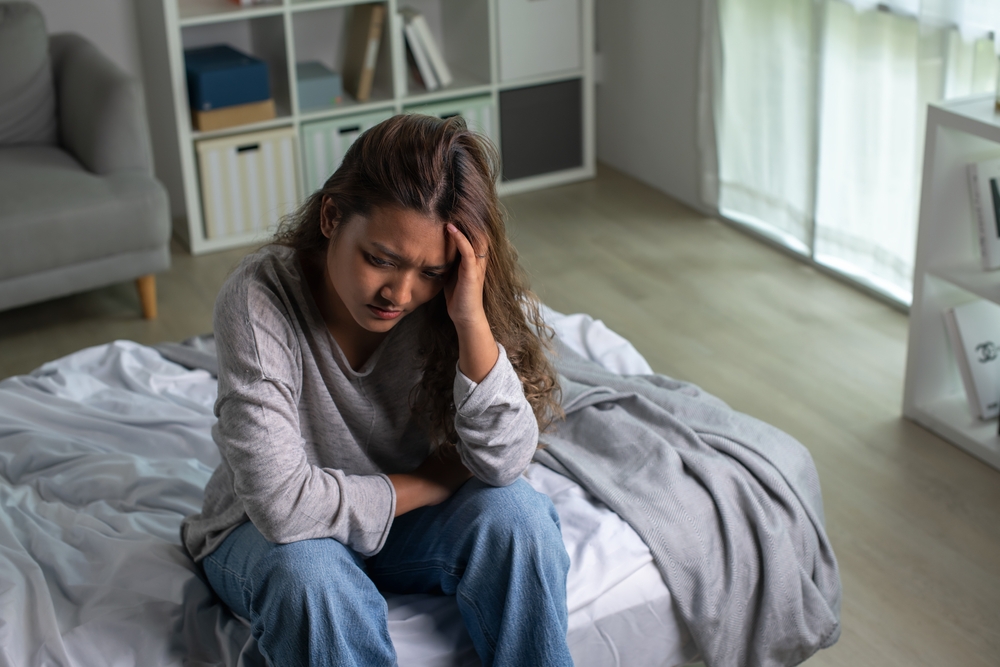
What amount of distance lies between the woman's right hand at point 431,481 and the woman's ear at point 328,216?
13.4 inches

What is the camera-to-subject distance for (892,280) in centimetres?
297

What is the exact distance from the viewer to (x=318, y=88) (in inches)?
140

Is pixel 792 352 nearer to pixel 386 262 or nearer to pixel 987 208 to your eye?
pixel 987 208

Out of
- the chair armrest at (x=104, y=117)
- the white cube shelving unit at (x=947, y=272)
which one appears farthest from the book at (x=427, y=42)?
the white cube shelving unit at (x=947, y=272)

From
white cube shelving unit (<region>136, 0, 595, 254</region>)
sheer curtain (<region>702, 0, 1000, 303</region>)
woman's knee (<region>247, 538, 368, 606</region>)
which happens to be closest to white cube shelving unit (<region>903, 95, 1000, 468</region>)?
sheer curtain (<region>702, 0, 1000, 303</region>)

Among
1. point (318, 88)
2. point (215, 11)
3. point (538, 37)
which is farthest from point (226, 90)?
point (538, 37)

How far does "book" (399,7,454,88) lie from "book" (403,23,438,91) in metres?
0.01

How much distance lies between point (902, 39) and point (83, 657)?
7.75 ft

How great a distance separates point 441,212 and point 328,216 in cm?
16

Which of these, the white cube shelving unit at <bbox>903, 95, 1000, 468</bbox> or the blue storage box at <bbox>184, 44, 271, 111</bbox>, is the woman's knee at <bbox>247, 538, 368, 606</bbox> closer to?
the white cube shelving unit at <bbox>903, 95, 1000, 468</bbox>

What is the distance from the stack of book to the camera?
3283 millimetres

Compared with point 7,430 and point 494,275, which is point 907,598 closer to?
point 494,275

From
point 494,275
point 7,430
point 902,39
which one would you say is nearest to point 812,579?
point 494,275

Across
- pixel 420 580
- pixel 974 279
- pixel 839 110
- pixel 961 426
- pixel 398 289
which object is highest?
pixel 398 289
